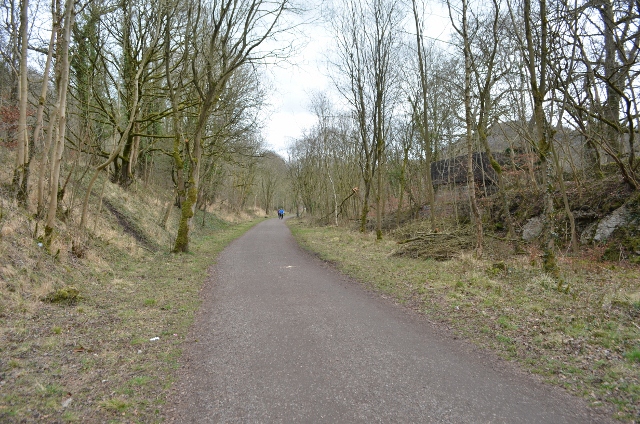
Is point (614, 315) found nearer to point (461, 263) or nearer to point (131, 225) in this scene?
point (461, 263)

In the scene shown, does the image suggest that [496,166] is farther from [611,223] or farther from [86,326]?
[86,326]

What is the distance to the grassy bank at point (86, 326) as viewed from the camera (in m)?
3.43

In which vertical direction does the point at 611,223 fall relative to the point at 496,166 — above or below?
below

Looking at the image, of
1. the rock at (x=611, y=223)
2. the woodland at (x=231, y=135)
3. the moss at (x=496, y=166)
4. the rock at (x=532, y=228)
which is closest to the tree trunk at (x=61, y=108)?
the woodland at (x=231, y=135)

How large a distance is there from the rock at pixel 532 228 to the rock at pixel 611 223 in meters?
2.29

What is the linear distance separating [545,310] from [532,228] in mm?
9095

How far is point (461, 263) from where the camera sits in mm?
10453

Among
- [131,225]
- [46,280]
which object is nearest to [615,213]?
[46,280]

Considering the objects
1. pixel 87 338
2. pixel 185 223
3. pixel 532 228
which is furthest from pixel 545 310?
pixel 185 223

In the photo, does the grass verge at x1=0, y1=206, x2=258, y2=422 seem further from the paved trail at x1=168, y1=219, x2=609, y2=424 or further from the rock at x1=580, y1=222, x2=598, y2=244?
the rock at x1=580, y1=222, x2=598, y2=244

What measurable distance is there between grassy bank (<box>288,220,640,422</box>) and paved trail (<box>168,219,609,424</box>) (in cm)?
41

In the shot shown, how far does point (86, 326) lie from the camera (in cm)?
537

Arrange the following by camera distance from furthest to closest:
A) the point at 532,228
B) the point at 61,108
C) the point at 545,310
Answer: the point at 532,228 → the point at 61,108 → the point at 545,310

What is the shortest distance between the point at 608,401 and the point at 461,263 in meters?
6.95
